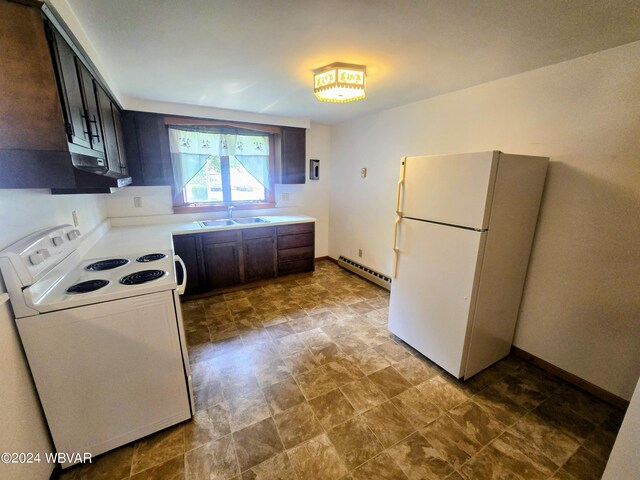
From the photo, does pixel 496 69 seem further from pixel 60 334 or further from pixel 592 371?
pixel 60 334

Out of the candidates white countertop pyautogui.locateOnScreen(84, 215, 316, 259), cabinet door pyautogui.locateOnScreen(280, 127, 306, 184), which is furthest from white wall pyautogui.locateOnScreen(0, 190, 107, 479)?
cabinet door pyautogui.locateOnScreen(280, 127, 306, 184)

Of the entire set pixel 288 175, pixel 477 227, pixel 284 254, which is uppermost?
pixel 288 175

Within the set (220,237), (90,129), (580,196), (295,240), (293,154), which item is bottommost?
(295,240)

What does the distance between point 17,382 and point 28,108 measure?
1.15 meters

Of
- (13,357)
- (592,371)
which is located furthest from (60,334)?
(592,371)

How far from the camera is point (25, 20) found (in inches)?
38.3

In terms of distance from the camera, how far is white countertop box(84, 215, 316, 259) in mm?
2115

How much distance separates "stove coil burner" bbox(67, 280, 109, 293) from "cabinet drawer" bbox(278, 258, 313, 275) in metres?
2.30

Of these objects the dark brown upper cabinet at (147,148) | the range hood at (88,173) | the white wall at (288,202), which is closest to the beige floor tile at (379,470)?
the range hood at (88,173)

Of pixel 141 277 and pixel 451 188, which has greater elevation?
pixel 451 188

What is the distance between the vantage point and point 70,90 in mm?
1229

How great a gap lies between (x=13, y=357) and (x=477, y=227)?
2462 mm

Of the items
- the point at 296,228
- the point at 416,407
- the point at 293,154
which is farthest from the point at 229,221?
the point at 416,407

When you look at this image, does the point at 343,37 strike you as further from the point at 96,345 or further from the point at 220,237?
the point at 220,237
